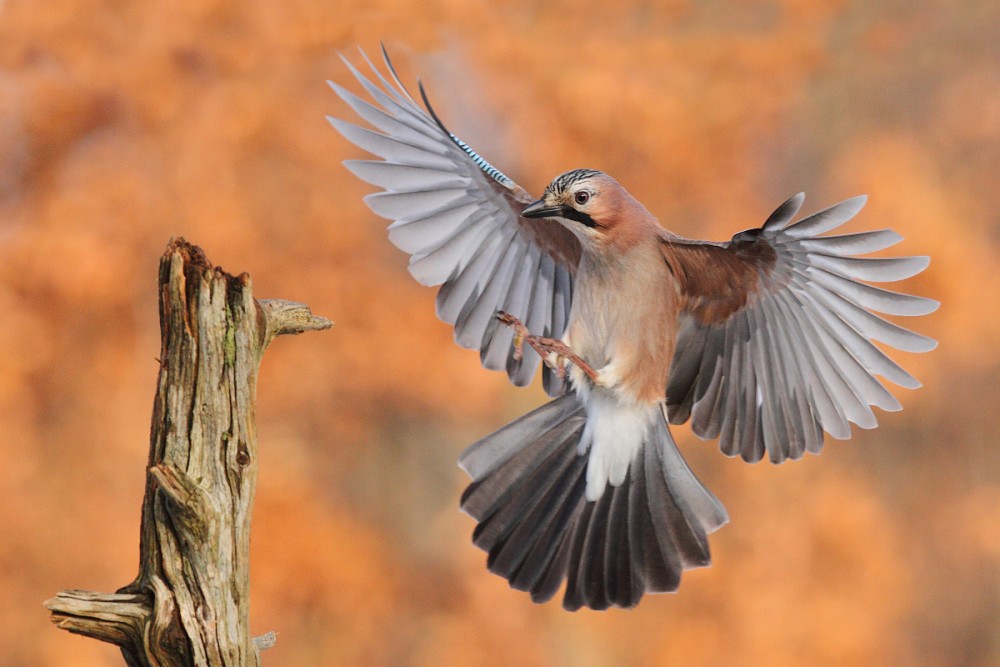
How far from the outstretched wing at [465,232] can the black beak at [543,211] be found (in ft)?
0.51

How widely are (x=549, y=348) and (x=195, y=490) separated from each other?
59cm

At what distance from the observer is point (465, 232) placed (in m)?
1.87

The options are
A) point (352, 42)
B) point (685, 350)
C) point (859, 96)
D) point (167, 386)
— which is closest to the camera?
point (167, 386)

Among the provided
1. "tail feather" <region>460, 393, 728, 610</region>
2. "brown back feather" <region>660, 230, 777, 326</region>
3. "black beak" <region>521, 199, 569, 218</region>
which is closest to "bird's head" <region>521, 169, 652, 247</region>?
"black beak" <region>521, 199, 569, 218</region>

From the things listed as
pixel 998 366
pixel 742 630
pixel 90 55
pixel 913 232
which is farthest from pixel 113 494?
pixel 998 366

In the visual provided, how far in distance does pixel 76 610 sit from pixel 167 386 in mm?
313

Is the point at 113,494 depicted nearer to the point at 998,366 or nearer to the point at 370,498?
the point at 370,498

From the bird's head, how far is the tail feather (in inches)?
12.3

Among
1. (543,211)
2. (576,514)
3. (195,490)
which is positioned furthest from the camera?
(576,514)

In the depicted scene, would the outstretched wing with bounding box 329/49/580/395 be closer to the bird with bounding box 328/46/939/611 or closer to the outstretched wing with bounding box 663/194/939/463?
the bird with bounding box 328/46/939/611

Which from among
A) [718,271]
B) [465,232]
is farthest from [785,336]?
[465,232]

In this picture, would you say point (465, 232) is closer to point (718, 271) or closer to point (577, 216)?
point (577, 216)

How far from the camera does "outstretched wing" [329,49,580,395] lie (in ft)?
5.90

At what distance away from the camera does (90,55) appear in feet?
11.4
